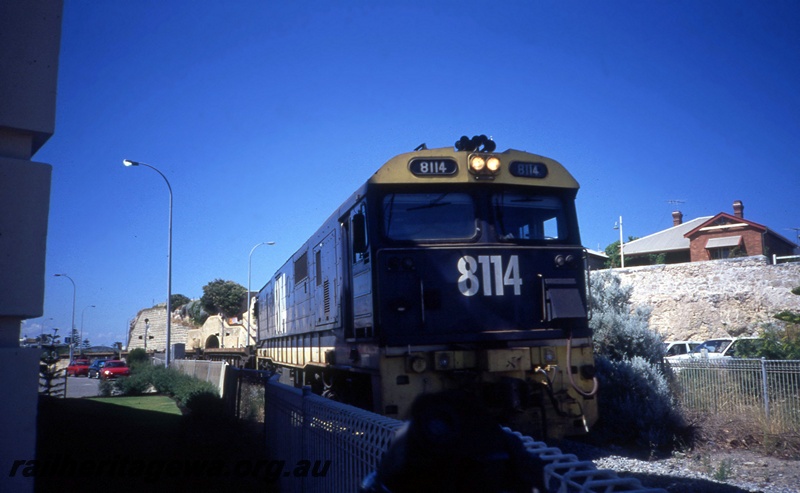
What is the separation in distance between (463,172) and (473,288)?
Result: 1.41 metres

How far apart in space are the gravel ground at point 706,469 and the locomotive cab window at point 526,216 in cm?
282

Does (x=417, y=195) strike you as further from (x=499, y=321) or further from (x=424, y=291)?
(x=499, y=321)

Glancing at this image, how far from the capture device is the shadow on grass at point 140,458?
19.3 feet

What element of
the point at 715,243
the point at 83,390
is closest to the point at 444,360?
the point at 83,390

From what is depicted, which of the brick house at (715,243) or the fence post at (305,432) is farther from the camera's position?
the brick house at (715,243)

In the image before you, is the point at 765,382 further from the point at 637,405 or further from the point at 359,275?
the point at 359,275

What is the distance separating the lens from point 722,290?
25.4m

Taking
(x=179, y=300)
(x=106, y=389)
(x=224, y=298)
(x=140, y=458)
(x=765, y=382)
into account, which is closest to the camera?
(x=140, y=458)

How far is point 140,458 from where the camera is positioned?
264 inches

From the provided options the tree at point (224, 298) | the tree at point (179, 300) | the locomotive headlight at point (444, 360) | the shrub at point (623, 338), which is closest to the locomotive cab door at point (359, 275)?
the locomotive headlight at point (444, 360)

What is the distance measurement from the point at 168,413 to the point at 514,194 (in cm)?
909

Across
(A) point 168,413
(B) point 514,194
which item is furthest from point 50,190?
(A) point 168,413

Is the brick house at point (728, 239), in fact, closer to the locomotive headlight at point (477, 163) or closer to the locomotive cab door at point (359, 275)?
the locomotive headlight at point (477, 163)

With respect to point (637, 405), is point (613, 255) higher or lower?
higher
